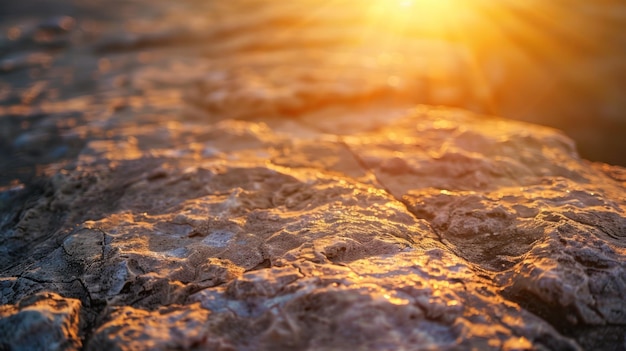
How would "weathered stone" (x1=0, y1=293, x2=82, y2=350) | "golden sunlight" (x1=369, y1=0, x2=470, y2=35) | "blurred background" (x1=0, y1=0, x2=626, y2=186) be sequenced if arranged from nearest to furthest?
"weathered stone" (x1=0, y1=293, x2=82, y2=350), "blurred background" (x1=0, y1=0, x2=626, y2=186), "golden sunlight" (x1=369, y1=0, x2=470, y2=35)

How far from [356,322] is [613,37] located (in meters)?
4.01

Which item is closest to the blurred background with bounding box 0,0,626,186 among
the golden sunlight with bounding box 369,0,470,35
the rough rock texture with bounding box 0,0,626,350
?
the golden sunlight with bounding box 369,0,470,35

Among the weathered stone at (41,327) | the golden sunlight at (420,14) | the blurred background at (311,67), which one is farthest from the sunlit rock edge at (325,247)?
the golden sunlight at (420,14)

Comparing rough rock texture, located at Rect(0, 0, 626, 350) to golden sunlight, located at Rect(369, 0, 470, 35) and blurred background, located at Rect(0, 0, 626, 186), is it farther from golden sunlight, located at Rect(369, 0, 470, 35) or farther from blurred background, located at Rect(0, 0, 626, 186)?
golden sunlight, located at Rect(369, 0, 470, 35)

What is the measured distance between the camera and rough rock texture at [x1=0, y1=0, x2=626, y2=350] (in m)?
1.31

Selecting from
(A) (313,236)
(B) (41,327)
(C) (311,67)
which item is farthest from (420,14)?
(B) (41,327)

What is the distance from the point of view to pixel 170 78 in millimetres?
3916

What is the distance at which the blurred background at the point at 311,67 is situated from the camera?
3.22 metres

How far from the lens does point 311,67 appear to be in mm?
3939

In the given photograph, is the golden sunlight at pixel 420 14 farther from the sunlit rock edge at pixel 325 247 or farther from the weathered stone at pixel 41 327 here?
the weathered stone at pixel 41 327

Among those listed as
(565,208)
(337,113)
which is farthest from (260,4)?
(565,208)

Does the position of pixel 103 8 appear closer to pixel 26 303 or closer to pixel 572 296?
pixel 26 303

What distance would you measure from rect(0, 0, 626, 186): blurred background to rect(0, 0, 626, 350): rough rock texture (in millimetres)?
150

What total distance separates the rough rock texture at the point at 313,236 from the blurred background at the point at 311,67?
0.15 m
